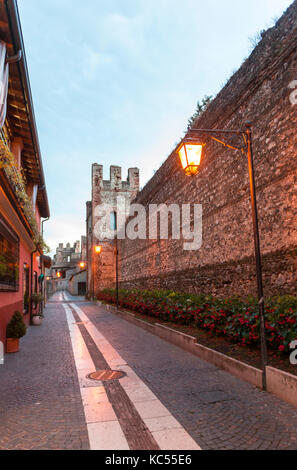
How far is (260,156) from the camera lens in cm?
765

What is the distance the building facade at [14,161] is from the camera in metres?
5.88

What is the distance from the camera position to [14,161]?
577cm

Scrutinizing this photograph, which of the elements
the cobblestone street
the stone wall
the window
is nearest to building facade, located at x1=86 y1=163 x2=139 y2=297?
the stone wall

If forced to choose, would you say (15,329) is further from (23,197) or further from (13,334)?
(23,197)

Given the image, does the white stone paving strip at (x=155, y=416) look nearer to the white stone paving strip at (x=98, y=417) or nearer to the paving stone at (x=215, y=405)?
the paving stone at (x=215, y=405)

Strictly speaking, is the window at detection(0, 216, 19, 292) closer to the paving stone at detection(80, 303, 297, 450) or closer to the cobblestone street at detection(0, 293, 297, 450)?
the cobblestone street at detection(0, 293, 297, 450)

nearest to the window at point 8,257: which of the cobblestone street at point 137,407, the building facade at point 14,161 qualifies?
the building facade at point 14,161

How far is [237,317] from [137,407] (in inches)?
109

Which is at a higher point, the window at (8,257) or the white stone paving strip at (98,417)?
the window at (8,257)

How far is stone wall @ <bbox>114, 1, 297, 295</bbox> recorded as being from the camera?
668 cm

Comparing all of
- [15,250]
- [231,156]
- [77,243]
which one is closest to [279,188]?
[231,156]

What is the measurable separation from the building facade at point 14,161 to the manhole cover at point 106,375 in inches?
110

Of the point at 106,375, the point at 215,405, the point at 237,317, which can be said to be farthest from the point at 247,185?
the point at 215,405

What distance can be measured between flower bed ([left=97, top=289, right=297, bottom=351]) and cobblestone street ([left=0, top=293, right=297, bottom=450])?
0.81 meters
